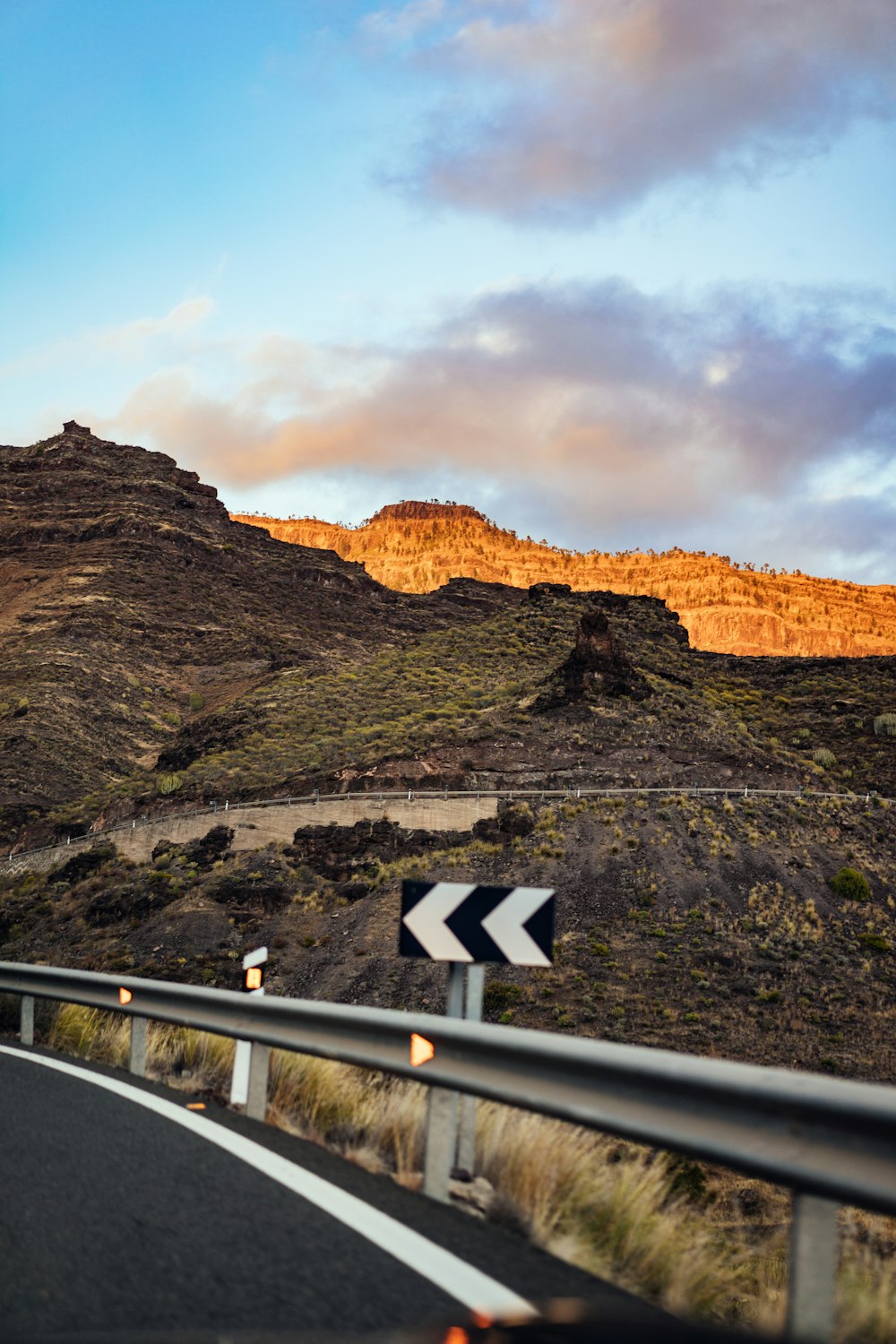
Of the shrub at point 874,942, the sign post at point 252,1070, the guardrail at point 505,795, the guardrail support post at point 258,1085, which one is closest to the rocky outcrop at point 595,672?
the guardrail at point 505,795

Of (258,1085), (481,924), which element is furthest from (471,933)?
(258,1085)

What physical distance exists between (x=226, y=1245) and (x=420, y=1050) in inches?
58.9

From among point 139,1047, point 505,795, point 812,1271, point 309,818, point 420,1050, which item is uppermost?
point 505,795

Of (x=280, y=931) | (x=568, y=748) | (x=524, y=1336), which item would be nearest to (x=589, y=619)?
(x=568, y=748)

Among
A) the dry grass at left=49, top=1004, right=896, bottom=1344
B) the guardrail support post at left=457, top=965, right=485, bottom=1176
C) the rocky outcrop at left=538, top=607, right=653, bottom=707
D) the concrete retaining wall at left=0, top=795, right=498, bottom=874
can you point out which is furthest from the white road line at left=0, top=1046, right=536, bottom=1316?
the rocky outcrop at left=538, top=607, right=653, bottom=707

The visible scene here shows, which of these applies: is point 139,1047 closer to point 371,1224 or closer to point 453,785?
point 371,1224

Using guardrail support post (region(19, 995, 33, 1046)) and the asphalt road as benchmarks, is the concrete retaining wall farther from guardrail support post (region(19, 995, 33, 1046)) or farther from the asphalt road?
the asphalt road

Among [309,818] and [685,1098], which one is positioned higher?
[309,818]

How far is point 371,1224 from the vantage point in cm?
501

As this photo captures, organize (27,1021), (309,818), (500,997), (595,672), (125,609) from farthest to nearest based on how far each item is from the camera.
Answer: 1. (125,609)
2. (595,672)
3. (309,818)
4. (500,997)
5. (27,1021)

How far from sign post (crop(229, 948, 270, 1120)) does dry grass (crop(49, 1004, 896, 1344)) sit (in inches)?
8.1

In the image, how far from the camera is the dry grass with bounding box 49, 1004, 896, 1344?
4.78m

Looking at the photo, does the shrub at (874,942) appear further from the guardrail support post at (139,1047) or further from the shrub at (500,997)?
the guardrail support post at (139,1047)

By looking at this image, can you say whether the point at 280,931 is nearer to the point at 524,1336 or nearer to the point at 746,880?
the point at 746,880
